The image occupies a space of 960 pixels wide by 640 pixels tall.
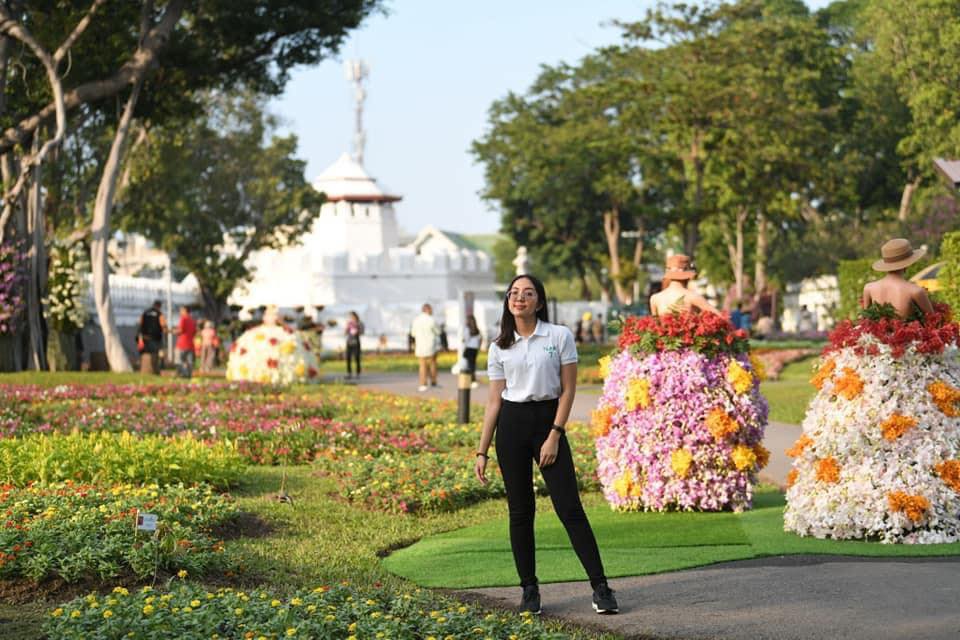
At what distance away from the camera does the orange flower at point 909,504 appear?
10500 millimetres

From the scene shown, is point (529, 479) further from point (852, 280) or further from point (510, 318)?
point (852, 280)

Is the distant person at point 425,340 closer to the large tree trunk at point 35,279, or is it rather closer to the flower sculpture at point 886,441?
the large tree trunk at point 35,279

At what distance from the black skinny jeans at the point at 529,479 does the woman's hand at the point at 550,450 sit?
0.18ft

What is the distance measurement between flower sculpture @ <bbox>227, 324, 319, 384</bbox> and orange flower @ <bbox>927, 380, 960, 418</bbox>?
19.6 m

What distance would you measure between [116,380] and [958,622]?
22695 mm

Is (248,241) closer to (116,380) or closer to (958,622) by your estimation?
(116,380)

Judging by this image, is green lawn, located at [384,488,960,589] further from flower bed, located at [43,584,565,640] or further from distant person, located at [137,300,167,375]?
distant person, located at [137,300,167,375]

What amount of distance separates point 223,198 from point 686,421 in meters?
47.5

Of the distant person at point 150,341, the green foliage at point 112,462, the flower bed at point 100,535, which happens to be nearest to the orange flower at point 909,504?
the flower bed at point 100,535

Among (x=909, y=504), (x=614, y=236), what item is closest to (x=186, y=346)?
(x=909, y=504)

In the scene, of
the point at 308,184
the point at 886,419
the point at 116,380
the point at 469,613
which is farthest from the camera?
the point at 308,184

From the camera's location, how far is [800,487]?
1105 cm

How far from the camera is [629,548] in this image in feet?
35.3

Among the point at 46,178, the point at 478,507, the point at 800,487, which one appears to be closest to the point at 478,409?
the point at 478,507
